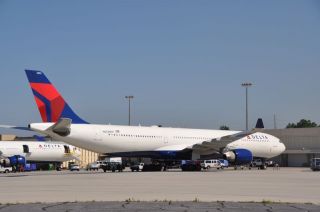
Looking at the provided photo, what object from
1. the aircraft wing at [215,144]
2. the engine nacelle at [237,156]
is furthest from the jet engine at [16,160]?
the engine nacelle at [237,156]

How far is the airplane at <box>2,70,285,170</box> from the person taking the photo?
144 ft

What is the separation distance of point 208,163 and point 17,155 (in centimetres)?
2578

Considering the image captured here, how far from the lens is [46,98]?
144 ft

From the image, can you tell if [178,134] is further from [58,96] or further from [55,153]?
[55,153]

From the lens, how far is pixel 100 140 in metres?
46.5

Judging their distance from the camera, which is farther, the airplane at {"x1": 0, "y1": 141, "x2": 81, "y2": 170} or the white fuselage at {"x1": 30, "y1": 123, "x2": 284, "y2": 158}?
Result: the airplane at {"x1": 0, "y1": 141, "x2": 81, "y2": 170}

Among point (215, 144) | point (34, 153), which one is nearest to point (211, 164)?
point (215, 144)

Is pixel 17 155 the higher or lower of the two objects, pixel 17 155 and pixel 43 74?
the lower

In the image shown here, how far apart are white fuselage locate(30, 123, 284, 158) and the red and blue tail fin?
4.76ft

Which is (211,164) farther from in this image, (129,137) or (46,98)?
(46,98)

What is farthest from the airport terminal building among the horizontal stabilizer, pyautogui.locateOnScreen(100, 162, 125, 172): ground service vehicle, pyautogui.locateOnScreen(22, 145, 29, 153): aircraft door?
the horizontal stabilizer

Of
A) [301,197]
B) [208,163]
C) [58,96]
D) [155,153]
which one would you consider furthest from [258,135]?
[301,197]

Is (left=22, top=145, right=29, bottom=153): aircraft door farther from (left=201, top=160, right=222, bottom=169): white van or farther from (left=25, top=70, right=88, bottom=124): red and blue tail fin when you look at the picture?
(left=25, top=70, right=88, bottom=124): red and blue tail fin

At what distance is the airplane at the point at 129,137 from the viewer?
144 feet
